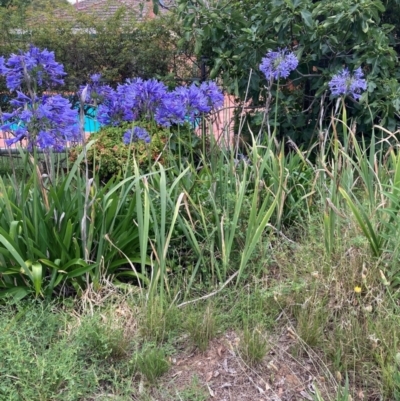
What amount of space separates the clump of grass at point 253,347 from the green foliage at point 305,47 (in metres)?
1.97

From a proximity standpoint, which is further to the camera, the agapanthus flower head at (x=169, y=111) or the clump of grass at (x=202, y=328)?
the agapanthus flower head at (x=169, y=111)

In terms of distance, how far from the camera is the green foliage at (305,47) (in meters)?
3.58

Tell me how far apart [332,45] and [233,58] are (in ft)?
2.72

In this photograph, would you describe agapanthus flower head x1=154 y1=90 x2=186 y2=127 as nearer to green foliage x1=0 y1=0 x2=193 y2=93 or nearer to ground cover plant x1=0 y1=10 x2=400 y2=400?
ground cover plant x1=0 y1=10 x2=400 y2=400

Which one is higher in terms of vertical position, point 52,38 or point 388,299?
point 52,38

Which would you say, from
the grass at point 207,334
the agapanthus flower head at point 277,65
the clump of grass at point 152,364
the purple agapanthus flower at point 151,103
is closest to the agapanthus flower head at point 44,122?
the purple agapanthus flower at point 151,103

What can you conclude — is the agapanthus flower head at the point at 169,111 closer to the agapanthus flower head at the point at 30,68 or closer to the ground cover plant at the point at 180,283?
the ground cover plant at the point at 180,283

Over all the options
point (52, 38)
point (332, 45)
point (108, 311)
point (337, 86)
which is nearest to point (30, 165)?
point (108, 311)

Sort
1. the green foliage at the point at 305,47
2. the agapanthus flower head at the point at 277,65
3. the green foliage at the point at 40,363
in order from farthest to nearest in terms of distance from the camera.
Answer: the green foliage at the point at 305,47
the agapanthus flower head at the point at 277,65
the green foliage at the point at 40,363

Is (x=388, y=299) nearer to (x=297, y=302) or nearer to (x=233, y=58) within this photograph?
(x=297, y=302)

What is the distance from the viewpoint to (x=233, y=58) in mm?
3967

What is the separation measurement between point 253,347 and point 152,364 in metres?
0.40

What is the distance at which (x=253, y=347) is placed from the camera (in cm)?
183

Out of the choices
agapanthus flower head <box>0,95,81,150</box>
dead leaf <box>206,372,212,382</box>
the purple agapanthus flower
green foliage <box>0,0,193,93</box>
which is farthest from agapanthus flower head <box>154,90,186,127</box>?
green foliage <box>0,0,193,93</box>
